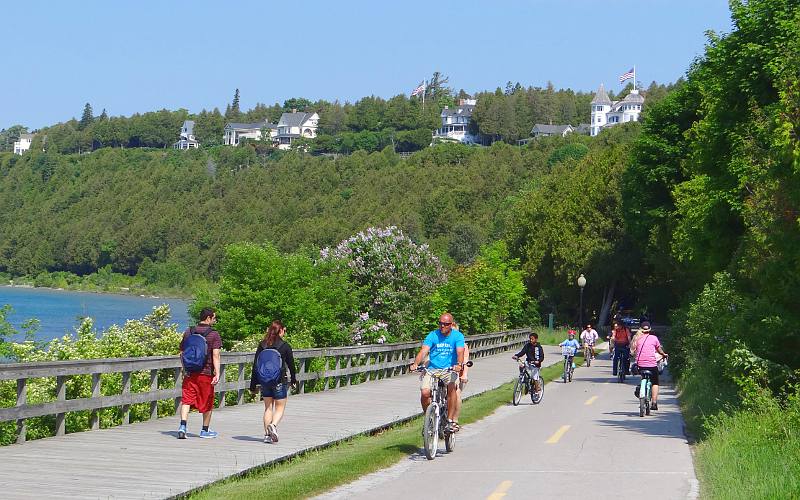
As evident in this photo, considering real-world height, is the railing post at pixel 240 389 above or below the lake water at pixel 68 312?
above

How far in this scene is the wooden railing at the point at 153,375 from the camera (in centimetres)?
1459

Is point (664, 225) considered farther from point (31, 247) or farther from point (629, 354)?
point (31, 247)

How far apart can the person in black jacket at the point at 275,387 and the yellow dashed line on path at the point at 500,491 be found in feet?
14.1

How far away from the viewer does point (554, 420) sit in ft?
72.4

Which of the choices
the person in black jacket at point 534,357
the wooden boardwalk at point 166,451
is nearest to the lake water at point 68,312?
the wooden boardwalk at point 166,451

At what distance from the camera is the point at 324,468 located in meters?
13.9

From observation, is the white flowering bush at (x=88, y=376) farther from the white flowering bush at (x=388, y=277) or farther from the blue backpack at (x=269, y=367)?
the white flowering bush at (x=388, y=277)

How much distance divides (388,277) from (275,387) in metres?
25.6

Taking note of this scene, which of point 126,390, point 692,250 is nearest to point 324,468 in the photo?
point 126,390

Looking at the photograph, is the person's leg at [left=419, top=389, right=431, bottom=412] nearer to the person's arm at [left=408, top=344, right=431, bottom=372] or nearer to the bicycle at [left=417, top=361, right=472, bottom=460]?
the bicycle at [left=417, top=361, right=472, bottom=460]

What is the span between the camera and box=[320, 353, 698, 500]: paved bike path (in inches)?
489

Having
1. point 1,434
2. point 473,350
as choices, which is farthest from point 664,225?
point 1,434

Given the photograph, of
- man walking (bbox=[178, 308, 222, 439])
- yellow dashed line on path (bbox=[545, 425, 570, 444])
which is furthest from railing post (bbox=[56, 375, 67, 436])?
yellow dashed line on path (bbox=[545, 425, 570, 444])

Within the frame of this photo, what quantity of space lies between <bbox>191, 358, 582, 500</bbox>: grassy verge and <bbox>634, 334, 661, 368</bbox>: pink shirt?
5.11m
